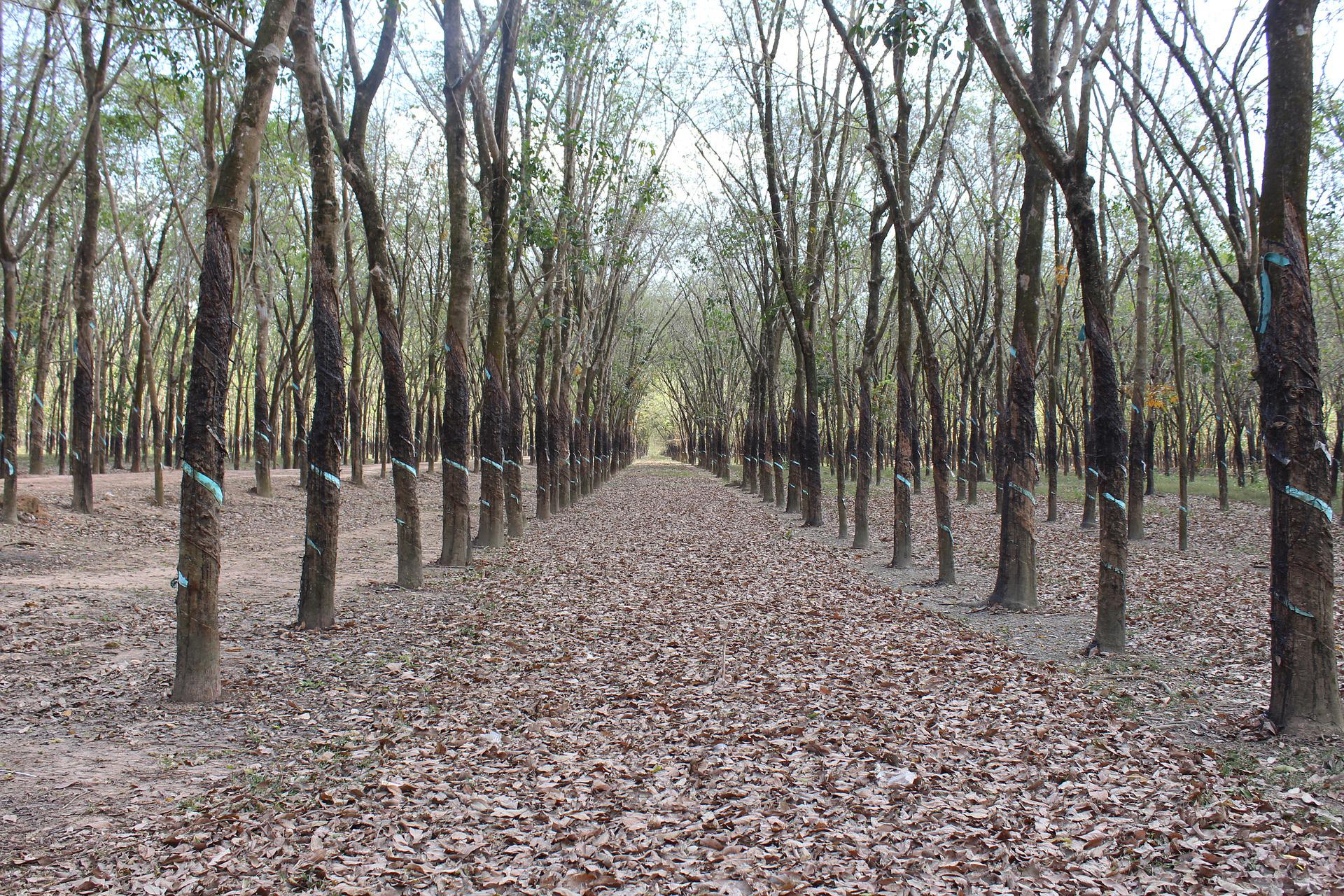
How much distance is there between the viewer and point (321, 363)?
357 inches

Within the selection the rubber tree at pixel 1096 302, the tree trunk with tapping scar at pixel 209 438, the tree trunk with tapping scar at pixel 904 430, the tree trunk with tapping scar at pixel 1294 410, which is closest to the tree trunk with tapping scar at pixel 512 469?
the tree trunk with tapping scar at pixel 904 430

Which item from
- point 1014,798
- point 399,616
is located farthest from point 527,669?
point 1014,798

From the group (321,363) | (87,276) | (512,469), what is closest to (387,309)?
(321,363)

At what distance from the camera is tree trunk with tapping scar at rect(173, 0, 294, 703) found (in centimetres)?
636

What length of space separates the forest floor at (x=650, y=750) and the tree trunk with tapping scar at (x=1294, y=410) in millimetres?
492

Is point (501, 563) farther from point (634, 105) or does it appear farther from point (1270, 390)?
point (634, 105)

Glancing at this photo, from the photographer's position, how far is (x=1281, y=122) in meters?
5.71

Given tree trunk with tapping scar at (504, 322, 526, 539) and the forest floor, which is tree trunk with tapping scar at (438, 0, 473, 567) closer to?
the forest floor

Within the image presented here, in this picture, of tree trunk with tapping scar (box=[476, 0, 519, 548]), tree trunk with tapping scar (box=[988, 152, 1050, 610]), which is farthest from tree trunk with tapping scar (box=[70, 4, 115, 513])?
tree trunk with tapping scar (box=[988, 152, 1050, 610])

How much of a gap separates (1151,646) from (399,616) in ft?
Answer: 27.6

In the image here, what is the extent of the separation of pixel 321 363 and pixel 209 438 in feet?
9.17

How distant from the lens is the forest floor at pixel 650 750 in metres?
4.25

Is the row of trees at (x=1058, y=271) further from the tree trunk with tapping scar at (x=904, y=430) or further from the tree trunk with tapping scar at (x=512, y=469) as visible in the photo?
the tree trunk with tapping scar at (x=512, y=469)

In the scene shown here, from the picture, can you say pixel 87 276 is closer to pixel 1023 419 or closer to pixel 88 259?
pixel 88 259
